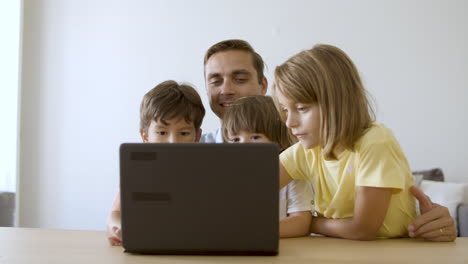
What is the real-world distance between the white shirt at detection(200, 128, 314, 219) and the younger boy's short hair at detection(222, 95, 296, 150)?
183 mm

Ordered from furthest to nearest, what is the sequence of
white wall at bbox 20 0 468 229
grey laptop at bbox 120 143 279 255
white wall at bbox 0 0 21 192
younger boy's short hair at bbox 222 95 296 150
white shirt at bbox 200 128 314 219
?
1. white wall at bbox 0 0 21 192
2. white wall at bbox 20 0 468 229
3. younger boy's short hair at bbox 222 95 296 150
4. white shirt at bbox 200 128 314 219
5. grey laptop at bbox 120 143 279 255

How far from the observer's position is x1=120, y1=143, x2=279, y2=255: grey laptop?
86 cm

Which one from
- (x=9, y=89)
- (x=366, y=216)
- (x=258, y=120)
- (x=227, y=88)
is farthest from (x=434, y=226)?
(x=9, y=89)

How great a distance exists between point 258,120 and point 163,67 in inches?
108

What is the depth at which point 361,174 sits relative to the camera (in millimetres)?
1182

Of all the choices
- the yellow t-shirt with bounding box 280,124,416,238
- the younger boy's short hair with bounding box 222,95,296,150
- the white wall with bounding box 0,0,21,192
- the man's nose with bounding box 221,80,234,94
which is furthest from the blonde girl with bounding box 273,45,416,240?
the white wall with bounding box 0,0,21,192

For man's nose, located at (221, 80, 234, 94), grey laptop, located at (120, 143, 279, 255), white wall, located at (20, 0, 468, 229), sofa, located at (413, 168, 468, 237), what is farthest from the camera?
white wall, located at (20, 0, 468, 229)

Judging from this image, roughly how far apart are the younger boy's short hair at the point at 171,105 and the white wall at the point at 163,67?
2271 mm

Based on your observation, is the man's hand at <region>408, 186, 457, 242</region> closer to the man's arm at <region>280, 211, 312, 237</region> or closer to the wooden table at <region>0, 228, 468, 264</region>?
the wooden table at <region>0, 228, 468, 264</region>

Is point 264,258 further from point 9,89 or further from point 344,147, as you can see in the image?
point 9,89

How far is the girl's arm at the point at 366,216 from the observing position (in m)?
1.15

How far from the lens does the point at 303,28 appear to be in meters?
3.93

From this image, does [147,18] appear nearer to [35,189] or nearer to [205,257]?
[35,189]

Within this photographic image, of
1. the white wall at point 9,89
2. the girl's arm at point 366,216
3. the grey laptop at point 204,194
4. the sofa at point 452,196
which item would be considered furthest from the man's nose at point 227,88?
the white wall at point 9,89
